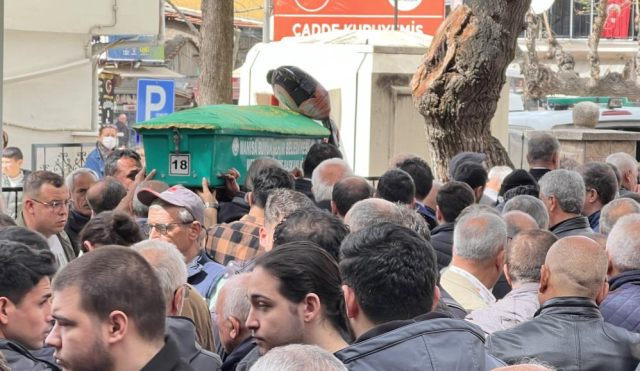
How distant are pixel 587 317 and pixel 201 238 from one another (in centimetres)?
264

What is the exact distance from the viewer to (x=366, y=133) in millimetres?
16828

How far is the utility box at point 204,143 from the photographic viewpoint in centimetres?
1042

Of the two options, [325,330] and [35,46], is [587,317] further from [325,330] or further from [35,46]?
[35,46]

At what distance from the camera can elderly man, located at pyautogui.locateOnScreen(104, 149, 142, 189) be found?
988cm

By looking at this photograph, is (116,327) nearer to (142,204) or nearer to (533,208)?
(142,204)

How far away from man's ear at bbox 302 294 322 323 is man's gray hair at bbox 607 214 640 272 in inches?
98.7

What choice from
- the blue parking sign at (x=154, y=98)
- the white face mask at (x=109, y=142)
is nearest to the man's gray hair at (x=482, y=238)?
the blue parking sign at (x=154, y=98)

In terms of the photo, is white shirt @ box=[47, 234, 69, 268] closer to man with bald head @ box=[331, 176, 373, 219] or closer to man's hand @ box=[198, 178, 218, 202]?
man with bald head @ box=[331, 176, 373, 219]

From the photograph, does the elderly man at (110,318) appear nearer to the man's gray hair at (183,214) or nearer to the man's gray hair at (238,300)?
the man's gray hair at (238,300)

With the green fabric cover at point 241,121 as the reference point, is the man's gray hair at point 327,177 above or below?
below

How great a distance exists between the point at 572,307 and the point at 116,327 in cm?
230

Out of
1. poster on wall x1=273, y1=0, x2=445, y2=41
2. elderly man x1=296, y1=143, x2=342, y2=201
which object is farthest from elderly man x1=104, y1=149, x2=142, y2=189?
poster on wall x1=273, y1=0, x2=445, y2=41

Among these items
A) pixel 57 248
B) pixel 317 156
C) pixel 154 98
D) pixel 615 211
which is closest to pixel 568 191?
pixel 615 211

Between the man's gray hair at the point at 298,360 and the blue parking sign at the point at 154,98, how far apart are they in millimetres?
11082
